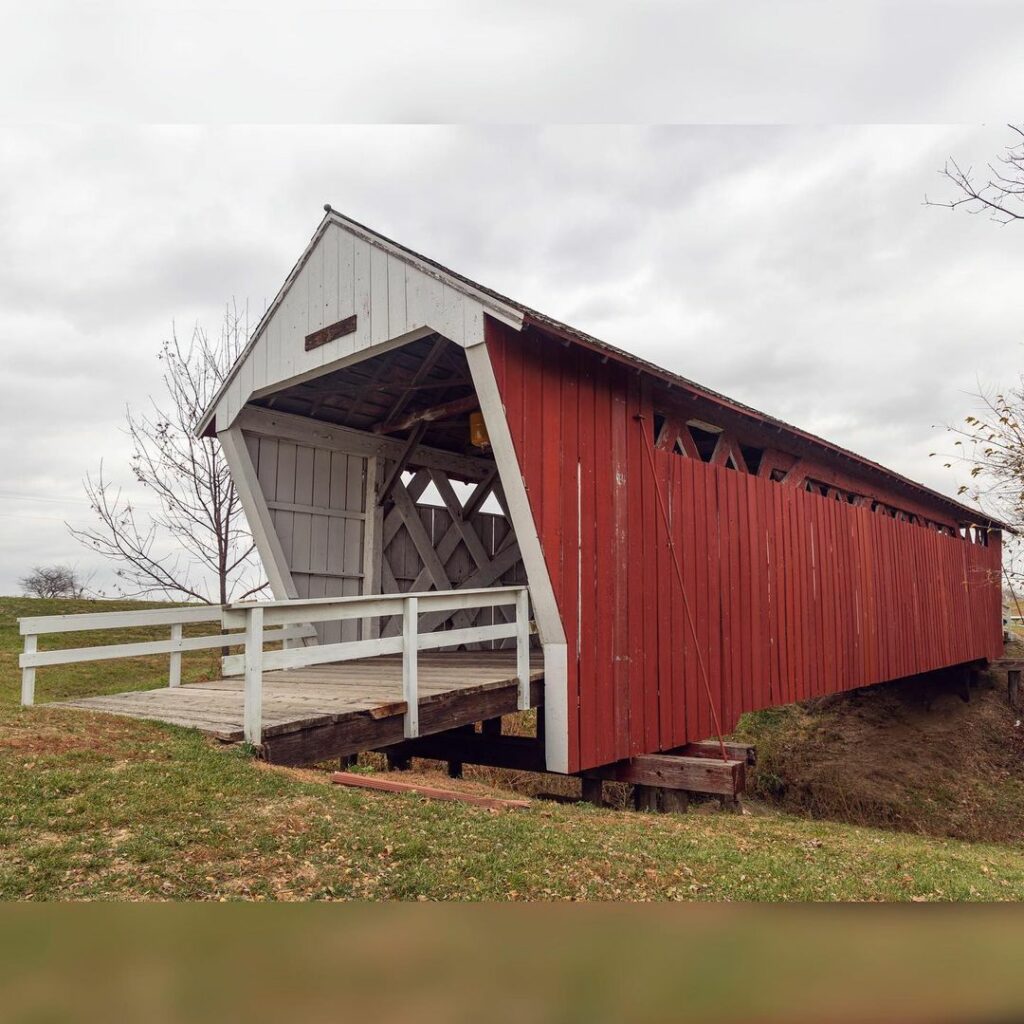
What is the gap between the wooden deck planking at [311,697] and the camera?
557cm

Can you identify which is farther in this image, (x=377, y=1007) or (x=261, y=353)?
(x=261, y=353)

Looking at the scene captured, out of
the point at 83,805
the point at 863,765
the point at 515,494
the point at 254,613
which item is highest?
the point at 515,494

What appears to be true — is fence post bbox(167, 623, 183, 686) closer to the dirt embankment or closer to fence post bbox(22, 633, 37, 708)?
fence post bbox(22, 633, 37, 708)

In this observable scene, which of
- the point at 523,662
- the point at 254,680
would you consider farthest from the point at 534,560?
the point at 254,680

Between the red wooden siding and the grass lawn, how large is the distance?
6.52 feet

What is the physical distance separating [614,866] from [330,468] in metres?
7.13

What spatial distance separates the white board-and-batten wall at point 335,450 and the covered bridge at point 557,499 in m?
0.02

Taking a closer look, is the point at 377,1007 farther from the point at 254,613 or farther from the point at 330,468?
the point at 330,468

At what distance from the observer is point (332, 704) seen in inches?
236

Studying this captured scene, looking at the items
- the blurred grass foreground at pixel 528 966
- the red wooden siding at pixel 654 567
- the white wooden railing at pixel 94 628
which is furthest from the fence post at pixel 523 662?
the blurred grass foreground at pixel 528 966

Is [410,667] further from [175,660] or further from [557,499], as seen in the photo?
[175,660]

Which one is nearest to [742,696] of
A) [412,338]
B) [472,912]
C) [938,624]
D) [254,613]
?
[412,338]

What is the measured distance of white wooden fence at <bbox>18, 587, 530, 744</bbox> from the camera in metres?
5.16

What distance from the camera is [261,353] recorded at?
28.8 ft
